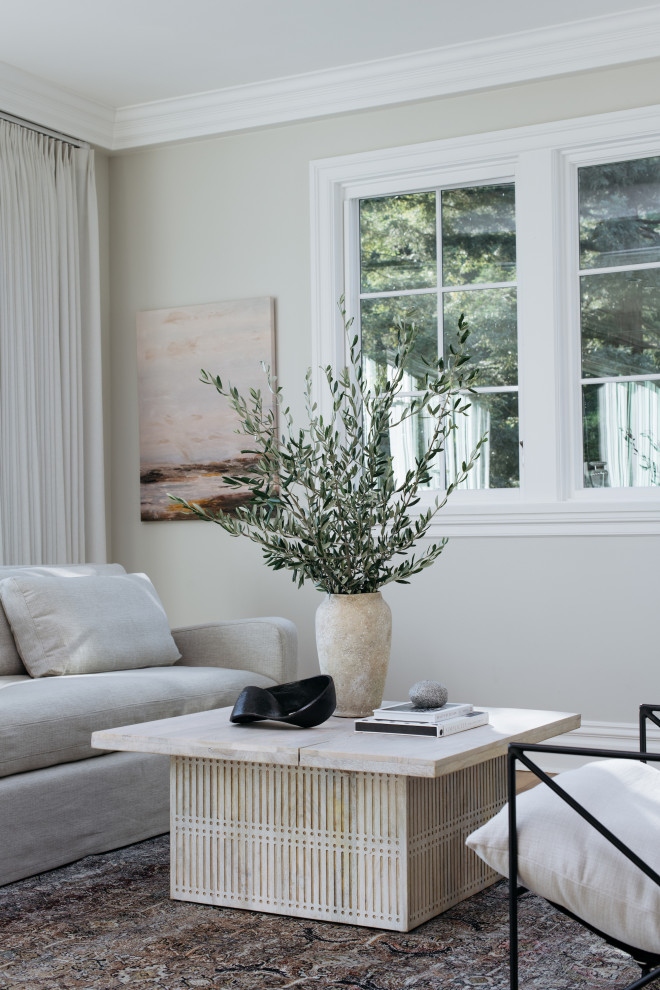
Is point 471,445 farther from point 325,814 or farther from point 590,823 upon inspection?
point 590,823

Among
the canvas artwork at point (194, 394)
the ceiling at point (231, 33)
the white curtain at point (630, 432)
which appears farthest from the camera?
the canvas artwork at point (194, 394)

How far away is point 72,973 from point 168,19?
10.6ft

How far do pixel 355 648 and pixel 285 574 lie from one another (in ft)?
6.25

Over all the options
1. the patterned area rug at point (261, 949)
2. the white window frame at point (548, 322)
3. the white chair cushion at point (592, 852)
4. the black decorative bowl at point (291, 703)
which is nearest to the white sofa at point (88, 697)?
the patterned area rug at point (261, 949)

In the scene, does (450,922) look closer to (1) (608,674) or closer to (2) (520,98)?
(1) (608,674)

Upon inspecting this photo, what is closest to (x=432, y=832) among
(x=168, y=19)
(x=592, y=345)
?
(x=592, y=345)

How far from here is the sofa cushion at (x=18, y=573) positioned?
A: 11.4ft

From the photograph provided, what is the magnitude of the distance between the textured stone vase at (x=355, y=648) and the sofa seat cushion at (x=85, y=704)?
672 mm

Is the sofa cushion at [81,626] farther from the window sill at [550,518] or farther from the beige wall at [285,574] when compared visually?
the window sill at [550,518]

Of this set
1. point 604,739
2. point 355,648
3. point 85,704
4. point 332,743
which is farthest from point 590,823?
point 604,739

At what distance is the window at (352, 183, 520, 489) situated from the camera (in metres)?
4.41

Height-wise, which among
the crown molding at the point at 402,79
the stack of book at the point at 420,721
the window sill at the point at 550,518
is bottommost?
the stack of book at the point at 420,721

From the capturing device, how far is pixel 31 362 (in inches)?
181

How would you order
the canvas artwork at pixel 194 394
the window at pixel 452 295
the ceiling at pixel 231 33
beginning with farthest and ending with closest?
the canvas artwork at pixel 194 394, the window at pixel 452 295, the ceiling at pixel 231 33
